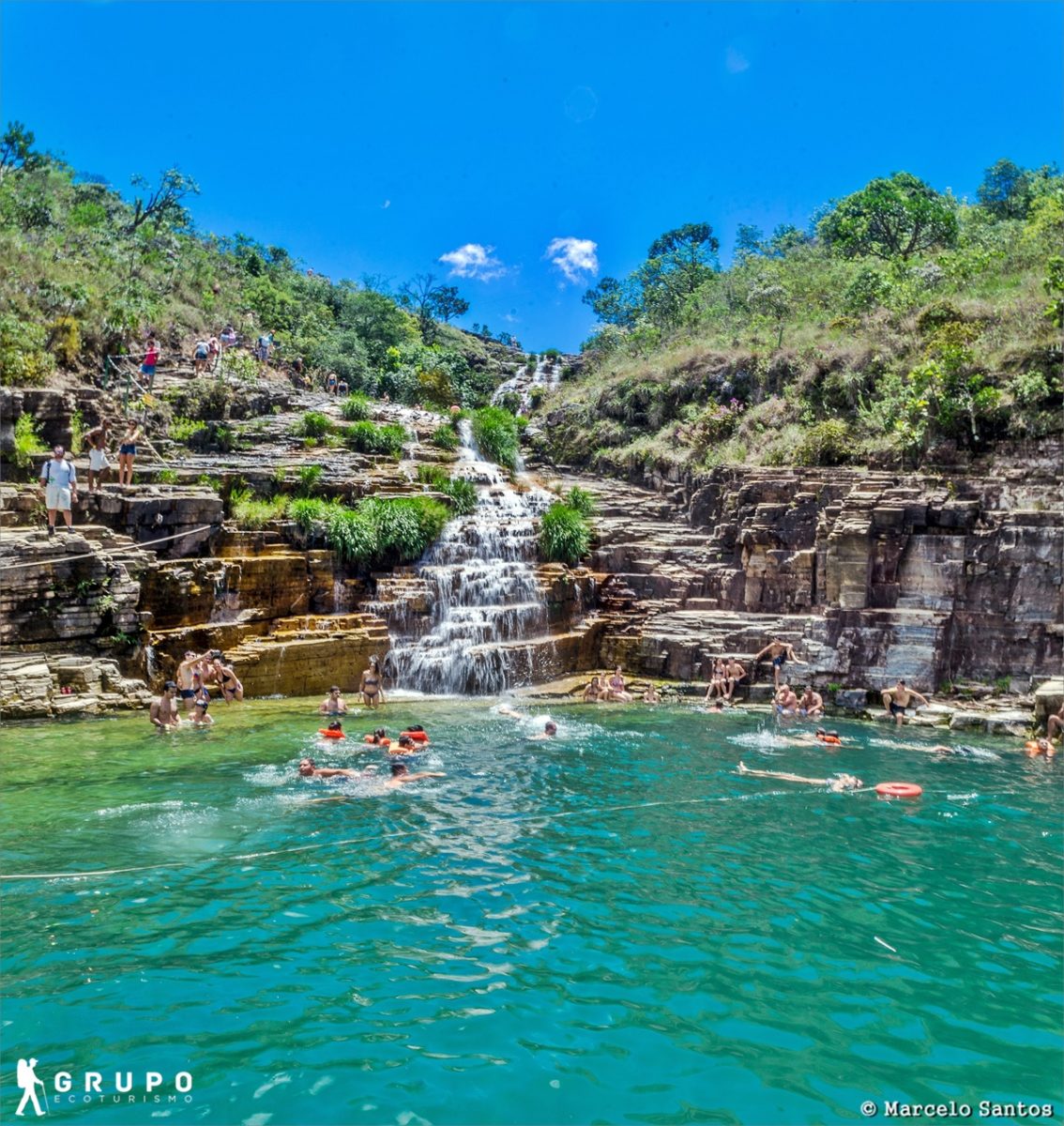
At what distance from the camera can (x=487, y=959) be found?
19.6 ft

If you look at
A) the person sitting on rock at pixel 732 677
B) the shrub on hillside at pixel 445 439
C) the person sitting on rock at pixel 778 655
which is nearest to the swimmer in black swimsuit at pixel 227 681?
the person sitting on rock at pixel 732 677

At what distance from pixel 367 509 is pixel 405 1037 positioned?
15756 millimetres

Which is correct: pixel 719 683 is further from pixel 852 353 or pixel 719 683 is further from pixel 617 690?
pixel 852 353

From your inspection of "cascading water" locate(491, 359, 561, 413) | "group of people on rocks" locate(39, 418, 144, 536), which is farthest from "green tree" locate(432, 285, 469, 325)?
"group of people on rocks" locate(39, 418, 144, 536)

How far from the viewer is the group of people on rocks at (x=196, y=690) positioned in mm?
13250

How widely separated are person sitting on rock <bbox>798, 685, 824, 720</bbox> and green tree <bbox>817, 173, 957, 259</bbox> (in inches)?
891

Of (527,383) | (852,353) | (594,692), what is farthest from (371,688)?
(527,383)

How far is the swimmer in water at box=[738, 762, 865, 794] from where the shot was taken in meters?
11.0

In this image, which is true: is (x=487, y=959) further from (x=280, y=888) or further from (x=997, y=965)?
(x=997, y=965)

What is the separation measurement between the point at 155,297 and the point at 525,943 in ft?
98.5

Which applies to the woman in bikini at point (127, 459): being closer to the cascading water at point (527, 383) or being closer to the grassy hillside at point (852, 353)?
the grassy hillside at point (852, 353)

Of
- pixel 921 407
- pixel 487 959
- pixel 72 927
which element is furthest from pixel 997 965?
pixel 921 407

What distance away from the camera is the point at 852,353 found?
25688 mm

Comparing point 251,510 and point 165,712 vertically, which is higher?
point 251,510
